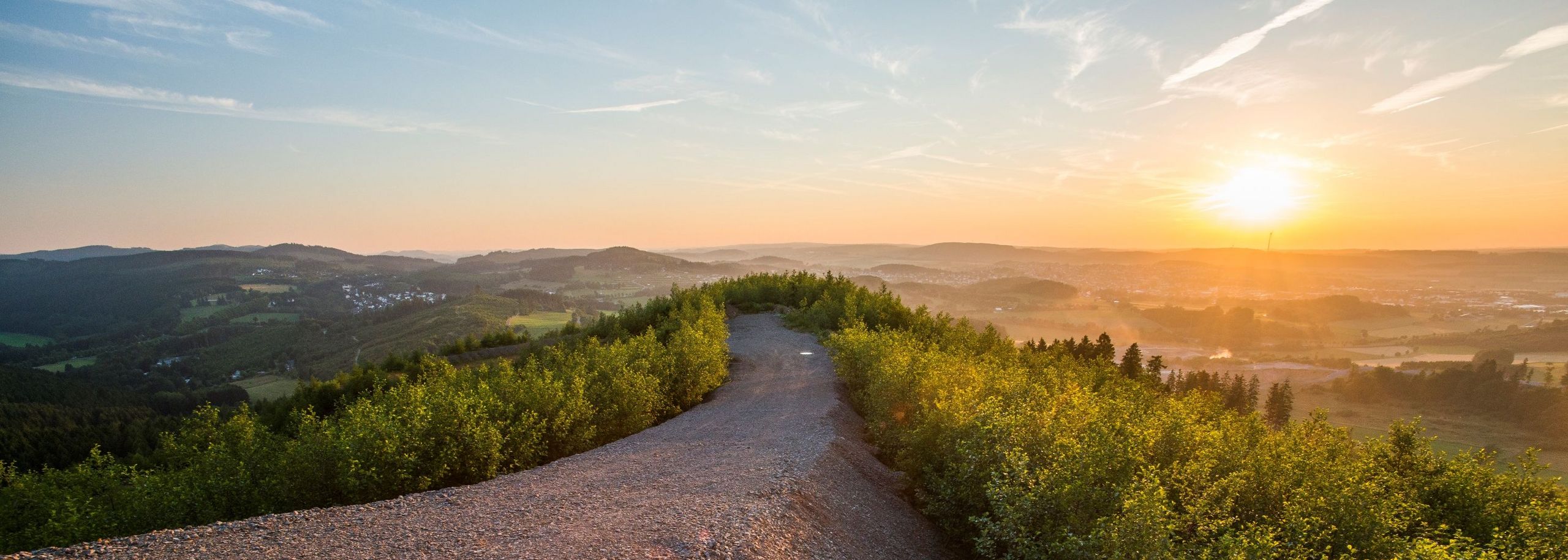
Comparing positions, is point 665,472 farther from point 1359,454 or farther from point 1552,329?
point 1552,329

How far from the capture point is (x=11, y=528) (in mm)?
12547

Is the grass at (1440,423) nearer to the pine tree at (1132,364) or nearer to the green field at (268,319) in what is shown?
the pine tree at (1132,364)

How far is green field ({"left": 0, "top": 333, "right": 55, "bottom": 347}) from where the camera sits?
157 m

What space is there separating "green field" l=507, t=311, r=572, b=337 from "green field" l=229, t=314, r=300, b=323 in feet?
241

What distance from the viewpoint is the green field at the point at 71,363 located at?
128 metres

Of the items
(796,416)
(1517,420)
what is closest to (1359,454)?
(796,416)

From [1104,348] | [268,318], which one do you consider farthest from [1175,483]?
[268,318]

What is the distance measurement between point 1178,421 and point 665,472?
12.2m

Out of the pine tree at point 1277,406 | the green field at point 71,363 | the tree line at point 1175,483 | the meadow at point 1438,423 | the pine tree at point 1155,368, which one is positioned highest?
the tree line at point 1175,483

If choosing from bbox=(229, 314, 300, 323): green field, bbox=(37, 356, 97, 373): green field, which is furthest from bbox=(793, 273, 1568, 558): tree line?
bbox=(229, 314, 300, 323): green field

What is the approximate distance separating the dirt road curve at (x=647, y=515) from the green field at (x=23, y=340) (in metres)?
237

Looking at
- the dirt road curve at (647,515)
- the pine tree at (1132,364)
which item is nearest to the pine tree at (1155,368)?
the pine tree at (1132,364)

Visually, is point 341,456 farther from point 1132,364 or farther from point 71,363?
point 71,363

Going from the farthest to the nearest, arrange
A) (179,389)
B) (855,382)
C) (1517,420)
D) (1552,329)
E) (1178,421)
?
(1552,329), (179,389), (1517,420), (855,382), (1178,421)
